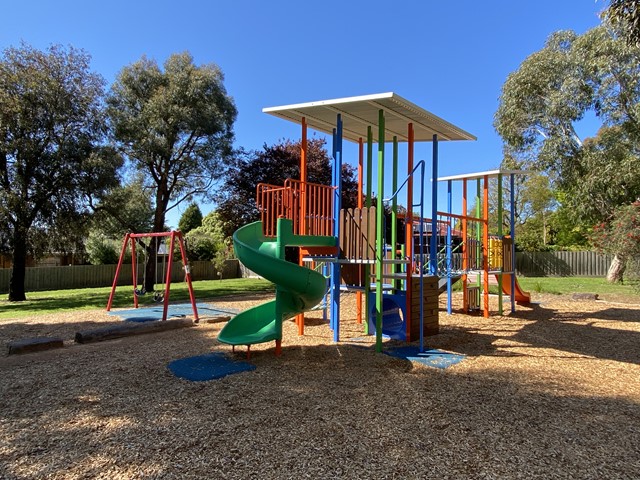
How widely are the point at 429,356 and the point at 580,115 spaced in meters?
20.7

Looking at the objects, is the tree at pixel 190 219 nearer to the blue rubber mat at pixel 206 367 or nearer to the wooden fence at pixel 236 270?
the wooden fence at pixel 236 270

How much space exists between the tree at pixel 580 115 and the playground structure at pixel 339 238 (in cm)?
1643

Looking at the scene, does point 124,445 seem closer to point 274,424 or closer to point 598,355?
point 274,424

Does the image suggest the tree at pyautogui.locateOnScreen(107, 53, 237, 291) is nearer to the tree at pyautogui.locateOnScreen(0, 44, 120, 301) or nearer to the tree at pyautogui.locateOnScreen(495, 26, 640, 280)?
the tree at pyautogui.locateOnScreen(0, 44, 120, 301)

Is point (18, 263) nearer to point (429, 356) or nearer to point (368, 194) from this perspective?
point (368, 194)

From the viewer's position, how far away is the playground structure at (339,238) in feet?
21.0

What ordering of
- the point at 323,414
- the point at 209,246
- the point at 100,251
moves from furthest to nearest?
the point at 209,246 < the point at 100,251 < the point at 323,414

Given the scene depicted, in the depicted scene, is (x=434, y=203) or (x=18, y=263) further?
(x=18, y=263)

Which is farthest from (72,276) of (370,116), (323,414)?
(323,414)

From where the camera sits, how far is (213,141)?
1941 cm

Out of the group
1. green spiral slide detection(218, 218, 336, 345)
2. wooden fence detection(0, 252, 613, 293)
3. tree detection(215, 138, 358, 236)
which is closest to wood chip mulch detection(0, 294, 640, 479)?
green spiral slide detection(218, 218, 336, 345)

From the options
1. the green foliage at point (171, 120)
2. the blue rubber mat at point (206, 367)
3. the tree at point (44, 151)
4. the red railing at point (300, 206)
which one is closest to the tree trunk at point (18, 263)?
the tree at point (44, 151)

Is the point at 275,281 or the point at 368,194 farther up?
the point at 368,194

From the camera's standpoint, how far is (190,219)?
41188 mm
